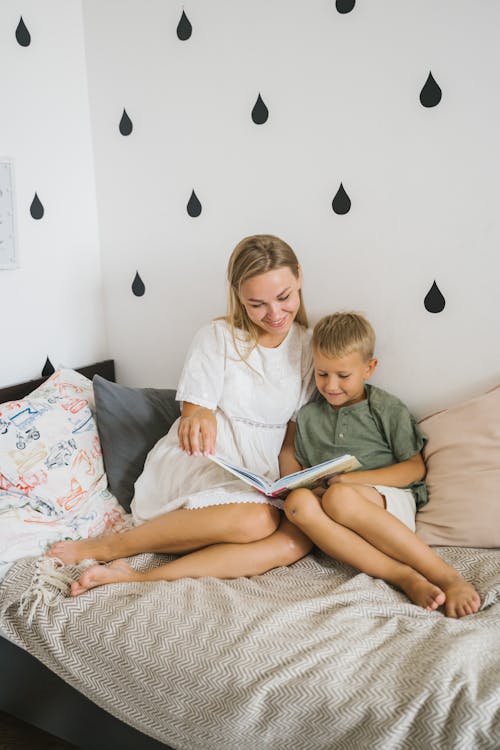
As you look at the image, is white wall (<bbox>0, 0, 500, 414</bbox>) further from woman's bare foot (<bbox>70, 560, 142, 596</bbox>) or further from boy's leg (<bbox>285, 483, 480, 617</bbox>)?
woman's bare foot (<bbox>70, 560, 142, 596</bbox>)

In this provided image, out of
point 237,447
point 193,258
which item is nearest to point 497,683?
point 237,447

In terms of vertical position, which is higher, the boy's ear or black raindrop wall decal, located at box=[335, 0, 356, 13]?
black raindrop wall decal, located at box=[335, 0, 356, 13]

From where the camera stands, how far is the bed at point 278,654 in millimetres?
943

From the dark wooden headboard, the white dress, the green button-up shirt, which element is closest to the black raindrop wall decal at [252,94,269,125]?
the white dress

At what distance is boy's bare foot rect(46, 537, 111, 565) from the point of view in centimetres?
139

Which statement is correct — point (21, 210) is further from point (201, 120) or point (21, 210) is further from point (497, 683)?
point (497, 683)

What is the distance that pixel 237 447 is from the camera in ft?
5.15

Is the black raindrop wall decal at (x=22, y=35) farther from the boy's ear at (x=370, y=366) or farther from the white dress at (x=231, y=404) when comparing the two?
the boy's ear at (x=370, y=366)

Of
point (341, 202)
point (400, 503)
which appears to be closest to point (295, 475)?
point (400, 503)

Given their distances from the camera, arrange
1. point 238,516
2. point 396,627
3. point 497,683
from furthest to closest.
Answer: point 238,516, point 396,627, point 497,683

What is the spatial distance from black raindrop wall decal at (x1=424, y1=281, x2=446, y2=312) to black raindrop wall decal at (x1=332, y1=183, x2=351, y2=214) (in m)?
0.31

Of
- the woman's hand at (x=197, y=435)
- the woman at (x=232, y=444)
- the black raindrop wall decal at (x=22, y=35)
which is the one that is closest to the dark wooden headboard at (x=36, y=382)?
the woman at (x=232, y=444)

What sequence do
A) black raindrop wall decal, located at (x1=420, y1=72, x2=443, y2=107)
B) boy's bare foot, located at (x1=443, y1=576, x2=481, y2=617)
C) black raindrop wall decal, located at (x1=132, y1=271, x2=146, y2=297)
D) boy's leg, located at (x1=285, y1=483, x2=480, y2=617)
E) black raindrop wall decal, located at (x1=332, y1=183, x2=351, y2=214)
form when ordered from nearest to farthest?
boy's bare foot, located at (x1=443, y1=576, x2=481, y2=617)
boy's leg, located at (x1=285, y1=483, x2=480, y2=617)
black raindrop wall decal, located at (x1=420, y1=72, x2=443, y2=107)
black raindrop wall decal, located at (x1=332, y1=183, x2=351, y2=214)
black raindrop wall decal, located at (x1=132, y1=271, x2=146, y2=297)

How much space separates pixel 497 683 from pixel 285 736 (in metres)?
0.34
